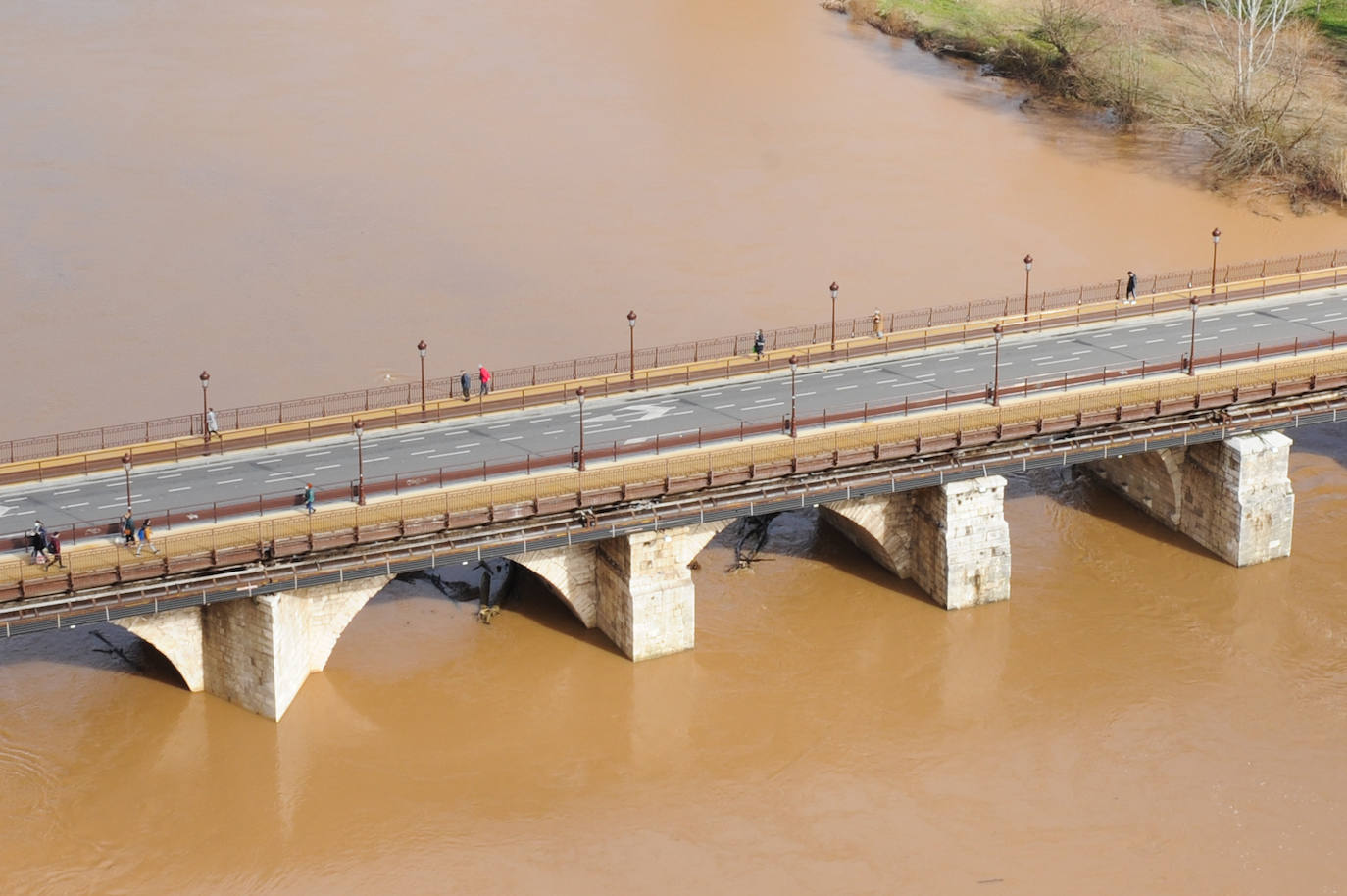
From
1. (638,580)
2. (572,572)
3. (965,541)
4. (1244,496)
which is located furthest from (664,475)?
(1244,496)

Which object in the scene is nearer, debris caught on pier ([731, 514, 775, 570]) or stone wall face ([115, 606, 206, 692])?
stone wall face ([115, 606, 206, 692])

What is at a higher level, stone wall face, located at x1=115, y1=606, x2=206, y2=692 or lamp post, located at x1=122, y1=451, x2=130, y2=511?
lamp post, located at x1=122, y1=451, x2=130, y2=511

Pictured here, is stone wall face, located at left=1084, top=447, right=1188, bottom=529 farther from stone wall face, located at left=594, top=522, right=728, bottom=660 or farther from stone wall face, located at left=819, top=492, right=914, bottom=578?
stone wall face, located at left=594, top=522, right=728, bottom=660

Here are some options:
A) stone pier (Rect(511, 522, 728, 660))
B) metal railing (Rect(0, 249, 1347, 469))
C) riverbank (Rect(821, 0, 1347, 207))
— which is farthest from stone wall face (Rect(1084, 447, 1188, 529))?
riverbank (Rect(821, 0, 1347, 207))

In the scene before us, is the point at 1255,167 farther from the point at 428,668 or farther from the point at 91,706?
the point at 91,706

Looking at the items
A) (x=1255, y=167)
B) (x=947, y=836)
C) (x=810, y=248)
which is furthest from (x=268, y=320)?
(x=1255, y=167)
